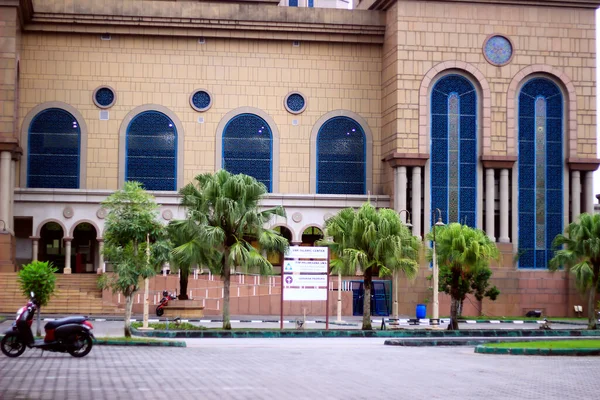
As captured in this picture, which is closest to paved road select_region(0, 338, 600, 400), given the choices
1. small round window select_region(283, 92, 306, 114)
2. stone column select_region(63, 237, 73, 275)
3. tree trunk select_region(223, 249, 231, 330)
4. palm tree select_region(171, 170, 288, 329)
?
tree trunk select_region(223, 249, 231, 330)

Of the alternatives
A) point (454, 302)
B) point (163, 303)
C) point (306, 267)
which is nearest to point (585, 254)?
point (454, 302)

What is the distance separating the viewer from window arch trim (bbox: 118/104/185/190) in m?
54.7

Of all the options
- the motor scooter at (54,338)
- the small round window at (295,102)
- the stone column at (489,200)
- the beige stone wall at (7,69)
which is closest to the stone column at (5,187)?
the beige stone wall at (7,69)

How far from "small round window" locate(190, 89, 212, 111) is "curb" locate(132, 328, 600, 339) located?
24569 millimetres

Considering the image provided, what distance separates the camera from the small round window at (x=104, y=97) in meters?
54.7

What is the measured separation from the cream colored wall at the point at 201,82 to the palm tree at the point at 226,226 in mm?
21551

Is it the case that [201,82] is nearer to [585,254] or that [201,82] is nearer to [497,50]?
[497,50]

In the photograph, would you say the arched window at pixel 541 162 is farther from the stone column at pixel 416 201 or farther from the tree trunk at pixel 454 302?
the tree trunk at pixel 454 302

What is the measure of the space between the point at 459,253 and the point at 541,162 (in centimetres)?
1899

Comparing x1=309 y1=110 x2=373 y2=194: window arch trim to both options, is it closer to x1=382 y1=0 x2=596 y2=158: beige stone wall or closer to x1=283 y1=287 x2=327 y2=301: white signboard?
x1=382 y1=0 x2=596 y2=158: beige stone wall

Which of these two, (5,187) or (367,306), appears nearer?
(367,306)

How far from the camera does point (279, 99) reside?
184 feet

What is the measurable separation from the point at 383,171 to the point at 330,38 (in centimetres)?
773

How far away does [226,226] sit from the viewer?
33.6 metres
